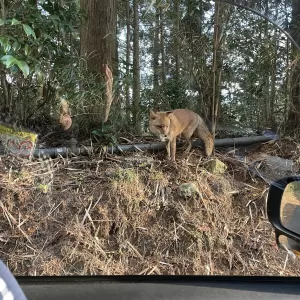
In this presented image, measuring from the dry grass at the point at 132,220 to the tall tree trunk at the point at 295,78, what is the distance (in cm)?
38

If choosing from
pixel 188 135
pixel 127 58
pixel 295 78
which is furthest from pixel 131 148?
pixel 295 78

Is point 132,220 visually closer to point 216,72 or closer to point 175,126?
point 175,126

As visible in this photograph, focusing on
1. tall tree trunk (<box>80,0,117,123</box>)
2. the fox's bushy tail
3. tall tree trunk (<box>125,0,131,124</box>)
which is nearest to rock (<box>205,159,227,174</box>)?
the fox's bushy tail

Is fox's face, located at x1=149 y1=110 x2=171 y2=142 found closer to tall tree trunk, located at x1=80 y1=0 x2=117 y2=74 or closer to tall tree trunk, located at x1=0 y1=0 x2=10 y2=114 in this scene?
tall tree trunk, located at x1=80 y1=0 x2=117 y2=74

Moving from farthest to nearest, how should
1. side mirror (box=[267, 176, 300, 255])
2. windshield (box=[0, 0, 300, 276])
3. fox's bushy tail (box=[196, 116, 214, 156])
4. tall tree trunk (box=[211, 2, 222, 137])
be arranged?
fox's bushy tail (box=[196, 116, 214, 156])
tall tree trunk (box=[211, 2, 222, 137])
windshield (box=[0, 0, 300, 276])
side mirror (box=[267, 176, 300, 255])

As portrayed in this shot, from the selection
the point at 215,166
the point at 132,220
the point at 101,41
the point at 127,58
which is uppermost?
the point at 101,41

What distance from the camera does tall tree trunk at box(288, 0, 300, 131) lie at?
66.6 inches

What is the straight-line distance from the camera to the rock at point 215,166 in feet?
7.20

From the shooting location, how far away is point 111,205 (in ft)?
6.82

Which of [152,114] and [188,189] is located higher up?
[152,114]

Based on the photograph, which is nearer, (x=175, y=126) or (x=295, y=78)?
(x=295, y=78)

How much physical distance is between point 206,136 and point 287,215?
115cm

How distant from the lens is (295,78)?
200 cm

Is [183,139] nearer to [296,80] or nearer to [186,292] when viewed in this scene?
[296,80]
